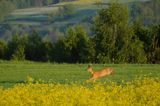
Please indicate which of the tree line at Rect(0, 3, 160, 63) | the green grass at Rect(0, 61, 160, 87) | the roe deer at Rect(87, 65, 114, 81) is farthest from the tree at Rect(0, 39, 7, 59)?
the roe deer at Rect(87, 65, 114, 81)

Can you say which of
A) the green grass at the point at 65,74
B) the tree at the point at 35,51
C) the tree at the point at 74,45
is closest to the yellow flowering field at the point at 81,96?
the green grass at the point at 65,74

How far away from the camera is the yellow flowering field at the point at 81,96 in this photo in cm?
1005

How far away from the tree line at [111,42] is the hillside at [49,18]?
335 ft

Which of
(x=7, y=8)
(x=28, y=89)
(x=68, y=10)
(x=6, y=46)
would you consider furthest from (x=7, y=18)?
(x=28, y=89)

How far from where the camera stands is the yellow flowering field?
10.0 meters

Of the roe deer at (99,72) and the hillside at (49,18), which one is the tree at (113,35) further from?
the hillside at (49,18)

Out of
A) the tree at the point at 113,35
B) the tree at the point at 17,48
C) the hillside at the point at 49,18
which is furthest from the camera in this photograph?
the hillside at the point at 49,18

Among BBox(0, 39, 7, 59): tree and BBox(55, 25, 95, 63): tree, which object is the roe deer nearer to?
BBox(55, 25, 95, 63): tree

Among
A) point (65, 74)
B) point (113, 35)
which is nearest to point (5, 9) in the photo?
point (113, 35)

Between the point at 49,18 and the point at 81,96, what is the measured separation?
158 meters

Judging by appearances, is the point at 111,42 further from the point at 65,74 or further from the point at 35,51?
the point at 65,74

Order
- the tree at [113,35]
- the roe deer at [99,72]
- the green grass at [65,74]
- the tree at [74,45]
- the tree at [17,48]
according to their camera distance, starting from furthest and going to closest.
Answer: the tree at [17,48], the tree at [74,45], the tree at [113,35], the green grass at [65,74], the roe deer at [99,72]

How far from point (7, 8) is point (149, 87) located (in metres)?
182

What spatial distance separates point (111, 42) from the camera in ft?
147
